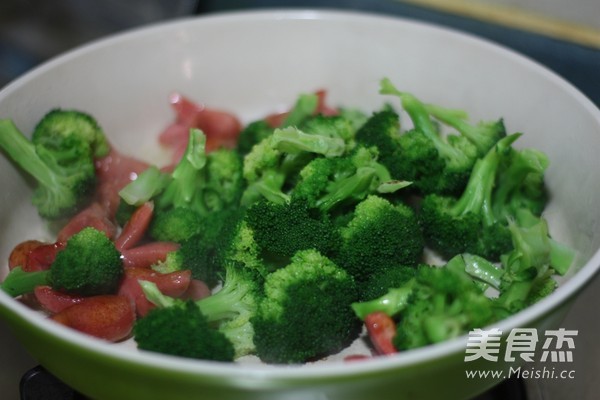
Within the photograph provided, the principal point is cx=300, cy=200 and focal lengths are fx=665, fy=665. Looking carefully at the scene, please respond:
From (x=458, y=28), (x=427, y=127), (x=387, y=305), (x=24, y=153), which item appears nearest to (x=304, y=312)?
(x=387, y=305)

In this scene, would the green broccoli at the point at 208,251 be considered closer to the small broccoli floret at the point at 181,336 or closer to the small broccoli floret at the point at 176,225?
the small broccoli floret at the point at 176,225

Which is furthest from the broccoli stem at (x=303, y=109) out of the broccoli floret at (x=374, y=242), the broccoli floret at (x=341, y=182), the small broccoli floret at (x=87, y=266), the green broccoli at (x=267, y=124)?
the small broccoli floret at (x=87, y=266)

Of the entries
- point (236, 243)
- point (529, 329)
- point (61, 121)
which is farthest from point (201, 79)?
point (529, 329)

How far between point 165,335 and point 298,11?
89 cm

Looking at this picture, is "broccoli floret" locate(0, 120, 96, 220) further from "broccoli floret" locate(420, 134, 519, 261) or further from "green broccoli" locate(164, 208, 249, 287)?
"broccoli floret" locate(420, 134, 519, 261)

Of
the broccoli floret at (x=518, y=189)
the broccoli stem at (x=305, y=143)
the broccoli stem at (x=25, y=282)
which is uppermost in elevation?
the broccoli stem at (x=305, y=143)

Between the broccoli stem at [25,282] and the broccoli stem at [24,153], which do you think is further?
the broccoli stem at [24,153]

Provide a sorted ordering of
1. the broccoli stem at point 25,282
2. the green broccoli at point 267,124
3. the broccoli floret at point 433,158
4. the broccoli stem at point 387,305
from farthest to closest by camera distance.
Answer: the green broccoli at point 267,124
the broccoli floret at point 433,158
the broccoli stem at point 25,282
the broccoli stem at point 387,305

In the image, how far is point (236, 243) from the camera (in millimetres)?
1062

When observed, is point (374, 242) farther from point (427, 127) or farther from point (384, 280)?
point (427, 127)

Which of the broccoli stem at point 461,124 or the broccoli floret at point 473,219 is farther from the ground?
the broccoli stem at point 461,124

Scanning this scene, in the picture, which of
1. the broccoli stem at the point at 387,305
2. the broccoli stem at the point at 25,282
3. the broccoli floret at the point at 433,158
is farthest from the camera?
the broccoli floret at the point at 433,158

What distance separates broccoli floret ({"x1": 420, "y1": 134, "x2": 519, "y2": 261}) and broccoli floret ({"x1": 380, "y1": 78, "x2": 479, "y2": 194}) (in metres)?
0.02

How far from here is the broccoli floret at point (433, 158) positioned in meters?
1.17
